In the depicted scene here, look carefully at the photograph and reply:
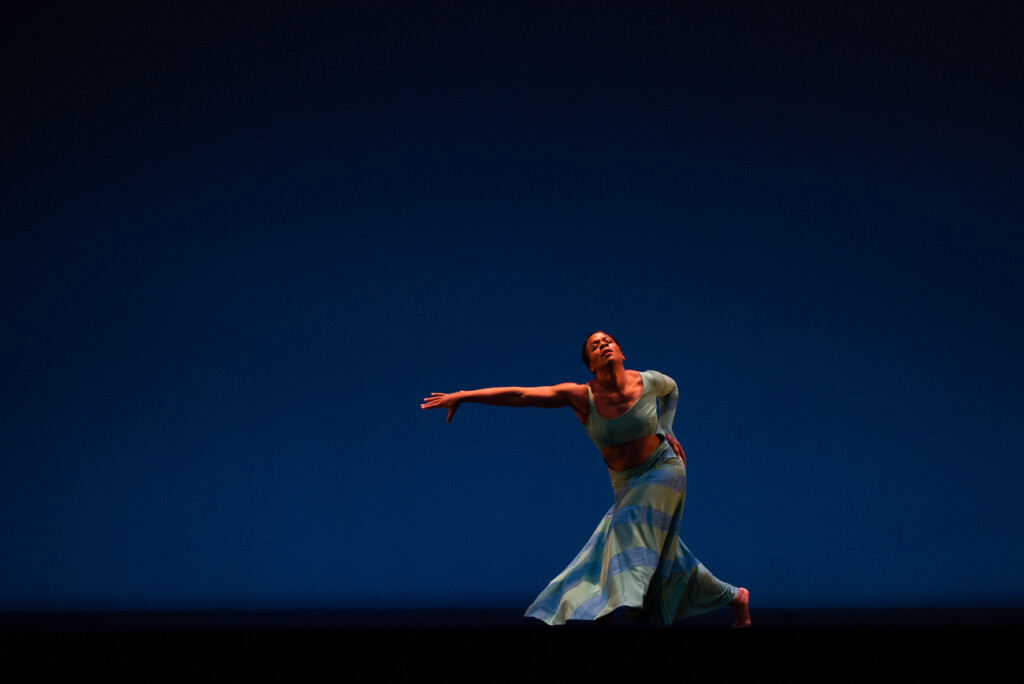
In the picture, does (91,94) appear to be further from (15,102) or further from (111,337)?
(111,337)

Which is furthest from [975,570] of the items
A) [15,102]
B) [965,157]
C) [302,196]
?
[15,102]

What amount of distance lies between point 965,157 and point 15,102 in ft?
17.8

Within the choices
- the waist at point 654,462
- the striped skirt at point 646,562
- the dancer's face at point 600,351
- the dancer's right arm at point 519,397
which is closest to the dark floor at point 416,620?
the striped skirt at point 646,562

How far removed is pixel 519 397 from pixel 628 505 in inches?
24.5

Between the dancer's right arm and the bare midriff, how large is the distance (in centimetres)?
21

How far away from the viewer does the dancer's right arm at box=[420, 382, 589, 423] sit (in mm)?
3605

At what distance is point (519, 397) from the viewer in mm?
3674

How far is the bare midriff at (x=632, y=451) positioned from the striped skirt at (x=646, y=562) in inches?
0.9

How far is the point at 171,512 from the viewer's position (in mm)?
4781

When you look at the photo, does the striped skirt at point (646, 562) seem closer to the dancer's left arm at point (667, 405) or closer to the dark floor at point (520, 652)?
the dancer's left arm at point (667, 405)

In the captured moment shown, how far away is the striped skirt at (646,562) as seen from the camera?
3.53 m

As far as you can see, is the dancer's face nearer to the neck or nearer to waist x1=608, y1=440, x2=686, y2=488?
the neck

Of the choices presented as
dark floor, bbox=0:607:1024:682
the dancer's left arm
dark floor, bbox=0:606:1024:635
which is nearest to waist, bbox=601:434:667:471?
the dancer's left arm

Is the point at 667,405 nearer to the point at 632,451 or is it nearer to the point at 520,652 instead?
the point at 632,451
